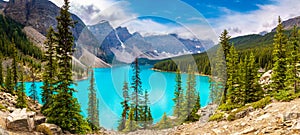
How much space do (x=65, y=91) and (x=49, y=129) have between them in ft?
9.28

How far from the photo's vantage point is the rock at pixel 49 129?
12.1m

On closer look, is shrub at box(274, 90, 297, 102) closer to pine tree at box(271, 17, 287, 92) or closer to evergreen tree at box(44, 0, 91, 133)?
pine tree at box(271, 17, 287, 92)

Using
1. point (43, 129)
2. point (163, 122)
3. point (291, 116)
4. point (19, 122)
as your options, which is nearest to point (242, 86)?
point (163, 122)

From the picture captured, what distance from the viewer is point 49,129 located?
40.8ft

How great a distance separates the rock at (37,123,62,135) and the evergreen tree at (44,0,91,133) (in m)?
0.81

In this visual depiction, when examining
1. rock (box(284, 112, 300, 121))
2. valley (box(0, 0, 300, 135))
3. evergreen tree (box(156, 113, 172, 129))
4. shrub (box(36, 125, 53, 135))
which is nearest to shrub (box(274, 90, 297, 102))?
valley (box(0, 0, 300, 135))

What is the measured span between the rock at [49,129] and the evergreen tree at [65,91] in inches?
31.9

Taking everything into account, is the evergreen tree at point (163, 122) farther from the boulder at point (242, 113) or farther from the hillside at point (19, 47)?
the hillside at point (19, 47)

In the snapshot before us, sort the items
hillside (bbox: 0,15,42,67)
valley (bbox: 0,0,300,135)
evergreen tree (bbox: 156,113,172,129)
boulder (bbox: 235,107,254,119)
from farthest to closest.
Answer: hillside (bbox: 0,15,42,67) < boulder (bbox: 235,107,254,119) < evergreen tree (bbox: 156,113,172,129) < valley (bbox: 0,0,300,135)

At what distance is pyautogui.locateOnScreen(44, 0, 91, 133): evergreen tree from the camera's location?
13961 mm

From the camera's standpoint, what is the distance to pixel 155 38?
6.91 meters

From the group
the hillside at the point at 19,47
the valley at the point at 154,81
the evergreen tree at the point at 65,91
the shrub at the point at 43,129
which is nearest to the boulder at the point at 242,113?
the valley at the point at 154,81

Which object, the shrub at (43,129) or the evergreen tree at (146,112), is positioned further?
the shrub at (43,129)

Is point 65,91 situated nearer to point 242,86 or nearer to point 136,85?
point 136,85
